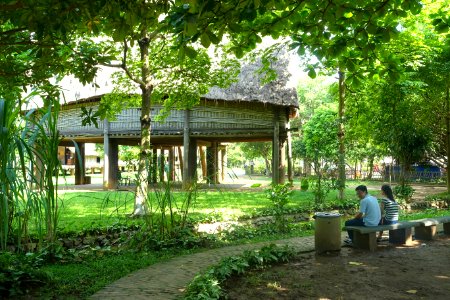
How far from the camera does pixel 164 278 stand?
15.2 feet

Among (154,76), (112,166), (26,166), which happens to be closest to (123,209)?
(154,76)

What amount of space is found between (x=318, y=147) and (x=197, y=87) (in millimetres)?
4309

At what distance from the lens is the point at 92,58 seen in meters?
4.89

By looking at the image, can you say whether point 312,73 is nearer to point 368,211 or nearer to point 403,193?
point 368,211

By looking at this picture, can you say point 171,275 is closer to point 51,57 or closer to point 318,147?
point 51,57

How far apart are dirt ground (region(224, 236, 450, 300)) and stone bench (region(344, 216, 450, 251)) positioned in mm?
197

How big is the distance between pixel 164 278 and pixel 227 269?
713mm

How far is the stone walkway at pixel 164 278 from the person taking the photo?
4.03m

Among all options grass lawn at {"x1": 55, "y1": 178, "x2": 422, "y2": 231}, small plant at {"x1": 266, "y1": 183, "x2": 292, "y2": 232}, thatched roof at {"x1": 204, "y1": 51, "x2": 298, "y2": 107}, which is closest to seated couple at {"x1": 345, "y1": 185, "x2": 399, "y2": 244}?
small plant at {"x1": 266, "y1": 183, "x2": 292, "y2": 232}

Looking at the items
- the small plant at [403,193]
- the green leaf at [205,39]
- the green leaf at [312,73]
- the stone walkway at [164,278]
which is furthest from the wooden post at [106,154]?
the green leaf at [205,39]

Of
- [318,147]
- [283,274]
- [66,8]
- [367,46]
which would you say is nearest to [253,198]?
[318,147]

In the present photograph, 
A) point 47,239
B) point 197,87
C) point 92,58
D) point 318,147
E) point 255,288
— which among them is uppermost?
point 197,87

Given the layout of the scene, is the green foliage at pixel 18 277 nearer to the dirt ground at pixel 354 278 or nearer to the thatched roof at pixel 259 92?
the dirt ground at pixel 354 278

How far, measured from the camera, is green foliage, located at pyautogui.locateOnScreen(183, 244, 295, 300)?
3.83m
